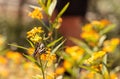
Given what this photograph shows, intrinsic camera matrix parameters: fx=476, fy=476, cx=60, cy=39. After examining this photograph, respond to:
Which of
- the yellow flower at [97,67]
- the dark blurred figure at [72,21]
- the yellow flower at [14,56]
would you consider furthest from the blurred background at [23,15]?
the yellow flower at [97,67]

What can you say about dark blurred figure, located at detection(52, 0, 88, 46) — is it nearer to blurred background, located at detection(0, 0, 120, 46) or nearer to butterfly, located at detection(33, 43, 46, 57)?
blurred background, located at detection(0, 0, 120, 46)

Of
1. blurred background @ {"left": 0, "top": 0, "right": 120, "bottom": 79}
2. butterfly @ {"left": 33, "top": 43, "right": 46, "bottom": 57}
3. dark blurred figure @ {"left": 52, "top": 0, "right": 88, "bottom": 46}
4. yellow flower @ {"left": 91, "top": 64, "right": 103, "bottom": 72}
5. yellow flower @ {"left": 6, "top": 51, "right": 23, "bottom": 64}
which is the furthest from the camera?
blurred background @ {"left": 0, "top": 0, "right": 120, "bottom": 79}

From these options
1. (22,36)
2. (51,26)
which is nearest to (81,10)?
(22,36)

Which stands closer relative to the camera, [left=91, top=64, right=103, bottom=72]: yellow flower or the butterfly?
the butterfly

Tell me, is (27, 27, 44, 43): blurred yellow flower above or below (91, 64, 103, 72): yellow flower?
above

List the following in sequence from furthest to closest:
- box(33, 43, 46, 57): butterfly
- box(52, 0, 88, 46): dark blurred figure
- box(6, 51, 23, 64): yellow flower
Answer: box(52, 0, 88, 46): dark blurred figure → box(6, 51, 23, 64): yellow flower → box(33, 43, 46, 57): butterfly

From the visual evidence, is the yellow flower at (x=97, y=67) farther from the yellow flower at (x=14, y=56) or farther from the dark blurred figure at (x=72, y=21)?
the dark blurred figure at (x=72, y=21)

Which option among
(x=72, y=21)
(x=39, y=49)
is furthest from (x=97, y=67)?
(x=72, y=21)

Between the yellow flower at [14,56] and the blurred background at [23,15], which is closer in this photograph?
the yellow flower at [14,56]

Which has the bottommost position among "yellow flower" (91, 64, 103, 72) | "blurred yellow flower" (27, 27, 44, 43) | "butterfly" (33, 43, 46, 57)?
"yellow flower" (91, 64, 103, 72)

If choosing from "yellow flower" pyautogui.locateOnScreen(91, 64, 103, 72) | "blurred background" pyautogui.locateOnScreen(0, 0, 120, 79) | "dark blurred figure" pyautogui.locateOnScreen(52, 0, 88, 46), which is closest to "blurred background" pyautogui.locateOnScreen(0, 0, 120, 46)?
"blurred background" pyautogui.locateOnScreen(0, 0, 120, 79)

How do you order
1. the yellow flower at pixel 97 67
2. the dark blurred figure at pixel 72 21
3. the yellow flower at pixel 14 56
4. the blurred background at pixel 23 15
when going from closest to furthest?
the yellow flower at pixel 97 67
the yellow flower at pixel 14 56
the dark blurred figure at pixel 72 21
the blurred background at pixel 23 15

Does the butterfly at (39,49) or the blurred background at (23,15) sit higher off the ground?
the butterfly at (39,49)
